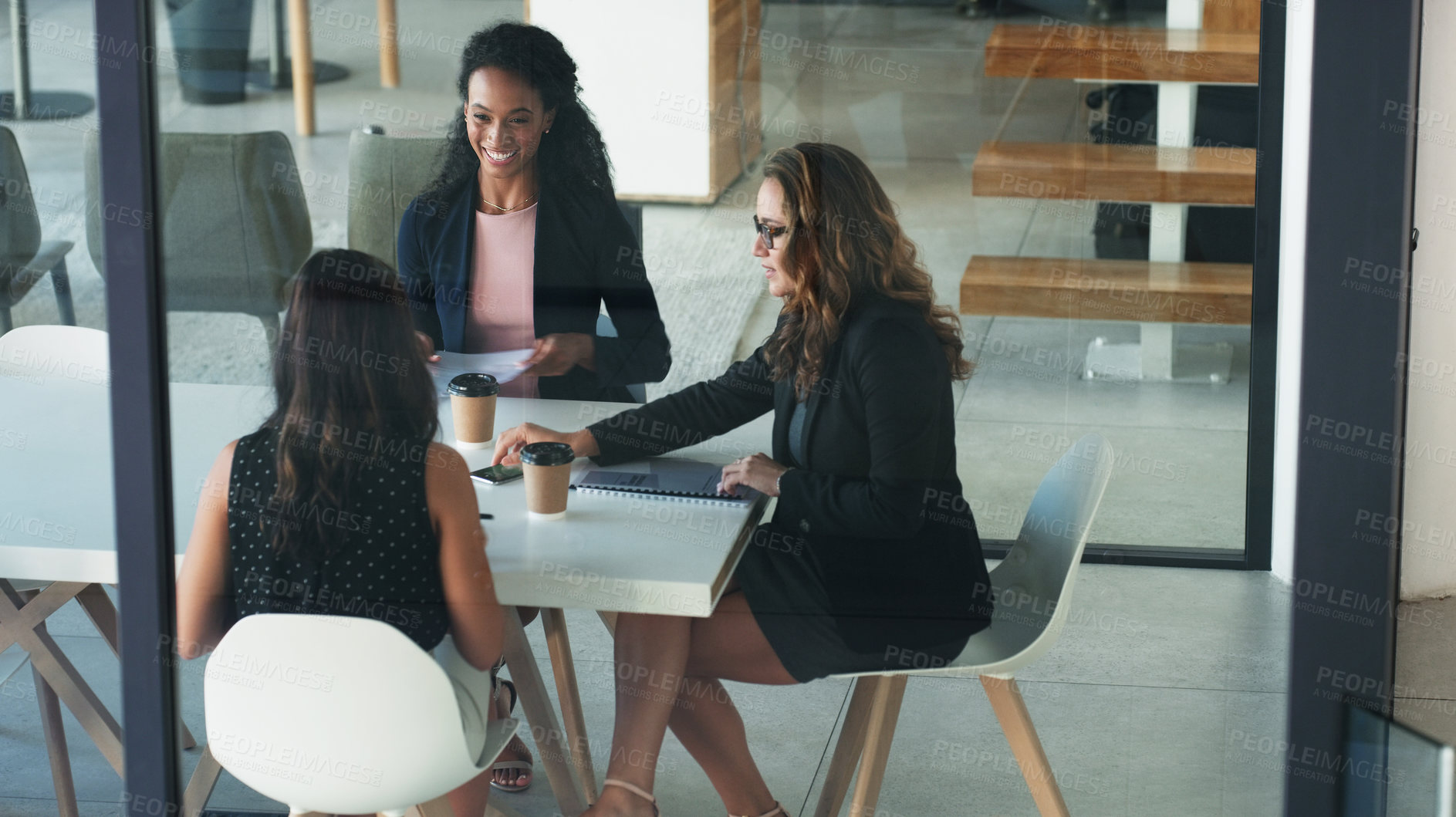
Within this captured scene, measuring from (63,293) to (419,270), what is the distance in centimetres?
142

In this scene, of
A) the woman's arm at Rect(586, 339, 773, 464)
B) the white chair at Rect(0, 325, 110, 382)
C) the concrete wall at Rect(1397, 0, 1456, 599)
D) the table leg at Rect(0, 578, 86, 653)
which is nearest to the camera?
the woman's arm at Rect(586, 339, 773, 464)

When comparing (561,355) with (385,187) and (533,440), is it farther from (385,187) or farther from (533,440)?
(385,187)

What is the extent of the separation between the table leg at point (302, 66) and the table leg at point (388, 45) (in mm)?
126

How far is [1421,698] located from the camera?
324 centimetres

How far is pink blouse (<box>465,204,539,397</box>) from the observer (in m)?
2.51

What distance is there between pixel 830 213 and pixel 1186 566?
3.57ft

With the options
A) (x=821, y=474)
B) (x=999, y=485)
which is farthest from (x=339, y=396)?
(x=999, y=485)

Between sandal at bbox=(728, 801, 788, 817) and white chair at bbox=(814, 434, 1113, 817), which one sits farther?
sandal at bbox=(728, 801, 788, 817)

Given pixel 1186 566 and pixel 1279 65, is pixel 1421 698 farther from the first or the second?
pixel 1279 65

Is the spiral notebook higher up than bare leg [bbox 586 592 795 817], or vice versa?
the spiral notebook

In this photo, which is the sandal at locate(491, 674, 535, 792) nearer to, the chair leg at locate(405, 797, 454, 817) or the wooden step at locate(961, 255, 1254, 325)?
the chair leg at locate(405, 797, 454, 817)

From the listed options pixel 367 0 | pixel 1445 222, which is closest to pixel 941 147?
pixel 367 0

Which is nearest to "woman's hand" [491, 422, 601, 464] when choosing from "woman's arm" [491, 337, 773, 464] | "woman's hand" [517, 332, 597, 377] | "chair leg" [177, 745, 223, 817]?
"woman's arm" [491, 337, 773, 464]

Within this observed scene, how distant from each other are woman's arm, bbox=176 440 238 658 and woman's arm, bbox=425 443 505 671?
12.8 inches
